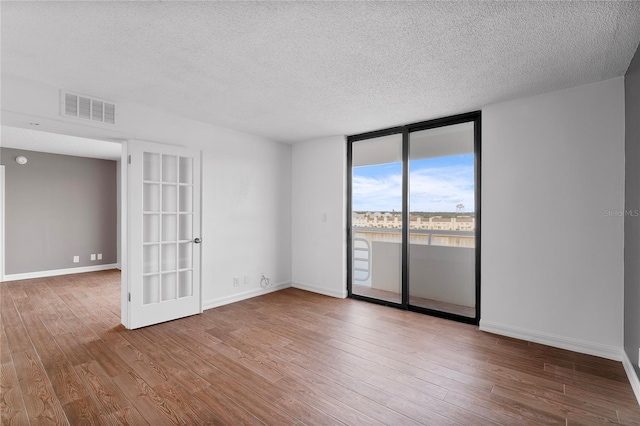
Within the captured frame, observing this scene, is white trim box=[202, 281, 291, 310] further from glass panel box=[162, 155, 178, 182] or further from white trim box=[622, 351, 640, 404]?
white trim box=[622, 351, 640, 404]

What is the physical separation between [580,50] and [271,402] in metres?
3.39

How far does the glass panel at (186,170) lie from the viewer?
395cm

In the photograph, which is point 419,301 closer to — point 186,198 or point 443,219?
point 443,219

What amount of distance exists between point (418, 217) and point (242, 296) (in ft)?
9.26

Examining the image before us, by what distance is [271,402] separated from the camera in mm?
2166

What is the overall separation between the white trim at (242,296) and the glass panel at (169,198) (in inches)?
54.1

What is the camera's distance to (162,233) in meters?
3.78

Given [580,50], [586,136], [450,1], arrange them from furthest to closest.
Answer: [586,136] → [580,50] → [450,1]

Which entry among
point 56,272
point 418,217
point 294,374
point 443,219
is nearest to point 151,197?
point 294,374

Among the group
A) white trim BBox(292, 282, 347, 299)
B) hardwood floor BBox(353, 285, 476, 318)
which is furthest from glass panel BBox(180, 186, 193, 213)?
hardwood floor BBox(353, 285, 476, 318)

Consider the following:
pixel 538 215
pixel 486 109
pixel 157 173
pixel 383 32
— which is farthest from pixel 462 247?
pixel 157 173

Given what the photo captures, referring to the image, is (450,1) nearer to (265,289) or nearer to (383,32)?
(383,32)

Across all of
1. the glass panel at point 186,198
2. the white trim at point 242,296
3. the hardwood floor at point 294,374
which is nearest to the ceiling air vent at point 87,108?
the glass panel at point 186,198

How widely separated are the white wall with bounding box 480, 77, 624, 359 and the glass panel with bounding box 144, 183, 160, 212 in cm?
380
